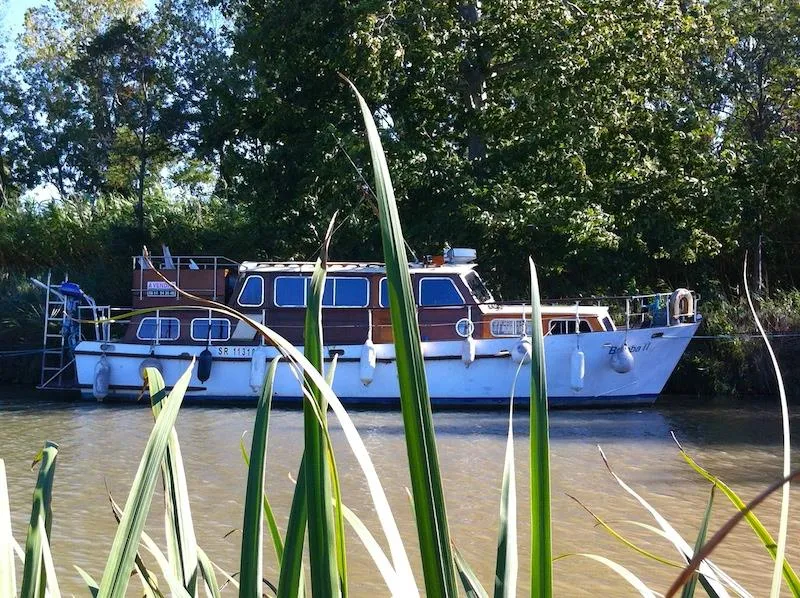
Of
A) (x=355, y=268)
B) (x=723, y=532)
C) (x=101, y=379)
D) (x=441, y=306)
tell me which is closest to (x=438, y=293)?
(x=441, y=306)

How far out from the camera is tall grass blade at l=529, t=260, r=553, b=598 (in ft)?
3.04

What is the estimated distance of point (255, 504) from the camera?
3.71ft

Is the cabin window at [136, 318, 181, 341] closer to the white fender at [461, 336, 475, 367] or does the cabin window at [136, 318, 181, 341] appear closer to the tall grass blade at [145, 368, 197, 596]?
the white fender at [461, 336, 475, 367]

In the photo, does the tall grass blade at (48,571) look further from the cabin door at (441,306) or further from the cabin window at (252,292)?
the cabin window at (252,292)

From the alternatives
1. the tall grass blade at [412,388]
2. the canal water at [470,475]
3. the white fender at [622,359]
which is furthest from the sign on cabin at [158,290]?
the tall grass blade at [412,388]

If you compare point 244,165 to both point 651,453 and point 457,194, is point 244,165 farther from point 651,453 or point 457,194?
point 651,453

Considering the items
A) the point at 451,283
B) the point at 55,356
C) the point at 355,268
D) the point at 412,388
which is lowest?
the point at 55,356

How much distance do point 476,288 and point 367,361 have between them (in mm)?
1939

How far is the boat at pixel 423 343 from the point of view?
14.1 metres

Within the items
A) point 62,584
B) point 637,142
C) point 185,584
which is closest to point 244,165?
point 637,142

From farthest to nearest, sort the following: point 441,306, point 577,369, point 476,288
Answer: point 476,288 < point 441,306 < point 577,369

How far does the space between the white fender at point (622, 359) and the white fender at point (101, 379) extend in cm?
733

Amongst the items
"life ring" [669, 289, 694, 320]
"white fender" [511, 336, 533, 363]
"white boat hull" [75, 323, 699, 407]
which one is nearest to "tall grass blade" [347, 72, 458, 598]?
"white fender" [511, 336, 533, 363]

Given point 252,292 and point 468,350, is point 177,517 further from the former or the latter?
point 252,292
